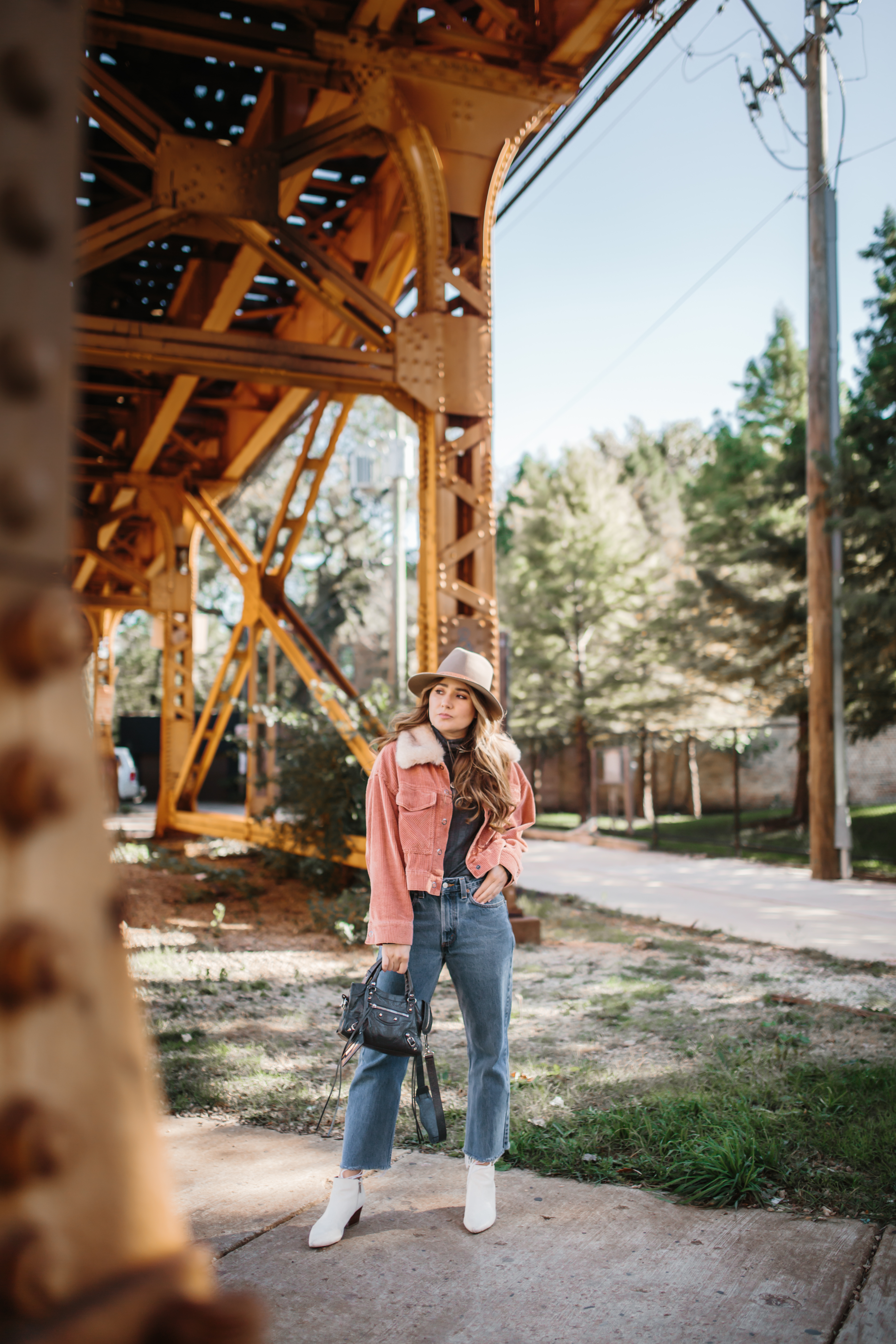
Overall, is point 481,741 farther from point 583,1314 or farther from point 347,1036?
point 583,1314

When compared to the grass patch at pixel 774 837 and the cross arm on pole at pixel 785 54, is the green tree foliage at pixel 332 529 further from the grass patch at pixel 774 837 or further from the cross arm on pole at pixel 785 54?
the cross arm on pole at pixel 785 54

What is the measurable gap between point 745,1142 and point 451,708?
6.48 feet

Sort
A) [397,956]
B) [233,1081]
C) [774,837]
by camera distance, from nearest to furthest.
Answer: [397,956]
[233,1081]
[774,837]

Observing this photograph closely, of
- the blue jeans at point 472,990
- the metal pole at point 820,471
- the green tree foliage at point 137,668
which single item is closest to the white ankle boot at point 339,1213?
the blue jeans at point 472,990

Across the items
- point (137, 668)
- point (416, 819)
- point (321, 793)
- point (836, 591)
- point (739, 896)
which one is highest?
point (137, 668)

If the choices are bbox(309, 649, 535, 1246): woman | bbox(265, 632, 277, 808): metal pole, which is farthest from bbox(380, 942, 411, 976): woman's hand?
bbox(265, 632, 277, 808): metal pole

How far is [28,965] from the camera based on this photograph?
0.71m

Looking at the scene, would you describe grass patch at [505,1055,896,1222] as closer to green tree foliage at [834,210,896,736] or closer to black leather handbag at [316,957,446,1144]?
black leather handbag at [316,957,446,1144]

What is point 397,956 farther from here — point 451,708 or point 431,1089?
point 451,708

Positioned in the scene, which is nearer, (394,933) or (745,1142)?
(394,933)

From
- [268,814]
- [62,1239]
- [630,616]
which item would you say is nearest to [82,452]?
[268,814]

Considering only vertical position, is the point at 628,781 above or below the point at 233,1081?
above

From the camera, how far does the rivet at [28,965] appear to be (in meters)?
0.71

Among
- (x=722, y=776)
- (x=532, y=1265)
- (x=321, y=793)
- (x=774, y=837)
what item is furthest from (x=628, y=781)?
(x=532, y=1265)
